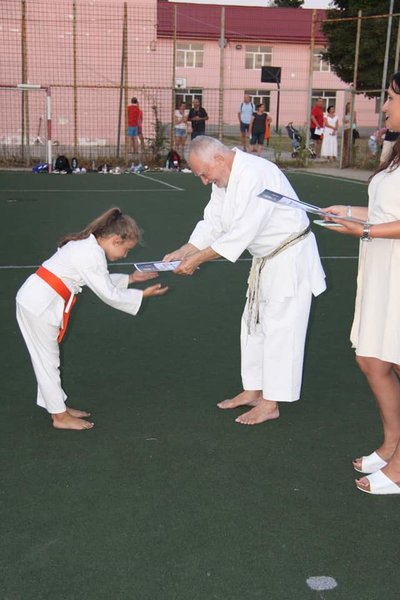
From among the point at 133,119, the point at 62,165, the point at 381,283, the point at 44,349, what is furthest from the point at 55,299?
the point at 133,119

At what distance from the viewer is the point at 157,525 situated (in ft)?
10.9

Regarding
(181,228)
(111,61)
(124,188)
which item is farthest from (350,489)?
Answer: (111,61)

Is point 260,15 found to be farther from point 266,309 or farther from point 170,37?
point 266,309

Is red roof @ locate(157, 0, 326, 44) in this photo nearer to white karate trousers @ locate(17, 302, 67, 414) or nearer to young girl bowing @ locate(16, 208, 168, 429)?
young girl bowing @ locate(16, 208, 168, 429)

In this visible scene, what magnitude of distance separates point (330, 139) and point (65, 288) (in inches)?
833

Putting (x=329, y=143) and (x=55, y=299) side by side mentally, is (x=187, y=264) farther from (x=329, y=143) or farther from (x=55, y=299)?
(x=329, y=143)

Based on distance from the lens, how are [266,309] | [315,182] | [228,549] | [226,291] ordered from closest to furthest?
[228,549]
[266,309]
[226,291]
[315,182]

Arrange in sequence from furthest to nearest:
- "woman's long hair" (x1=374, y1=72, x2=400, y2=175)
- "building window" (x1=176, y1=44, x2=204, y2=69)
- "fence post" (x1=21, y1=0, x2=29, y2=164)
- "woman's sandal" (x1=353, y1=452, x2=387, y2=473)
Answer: "building window" (x1=176, y1=44, x2=204, y2=69) → "fence post" (x1=21, y1=0, x2=29, y2=164) → "woman's sandal" (x1=353, y1=452, x2=387, y2=473) → "woman's long hair" (x1=374, y1=72, x2=400, y2=175)

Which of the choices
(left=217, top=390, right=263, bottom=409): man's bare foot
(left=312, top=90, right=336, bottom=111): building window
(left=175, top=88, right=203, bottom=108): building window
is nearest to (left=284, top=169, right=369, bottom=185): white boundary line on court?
(left=175, top=88, right=203, bottom=108): building window

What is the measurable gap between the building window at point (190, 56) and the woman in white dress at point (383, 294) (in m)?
39.3

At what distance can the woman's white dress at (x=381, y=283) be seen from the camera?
11.1 ft

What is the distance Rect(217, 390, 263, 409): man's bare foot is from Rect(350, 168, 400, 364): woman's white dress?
127cm

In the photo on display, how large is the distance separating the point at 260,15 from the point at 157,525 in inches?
1708

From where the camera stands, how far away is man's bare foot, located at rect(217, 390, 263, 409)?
4.74 m
